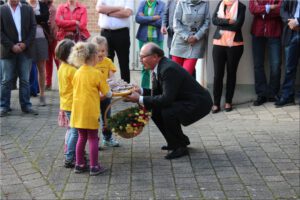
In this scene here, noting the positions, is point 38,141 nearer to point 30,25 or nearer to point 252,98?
point 30,25

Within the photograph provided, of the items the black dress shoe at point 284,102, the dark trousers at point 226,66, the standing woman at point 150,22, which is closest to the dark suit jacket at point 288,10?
the dark trousers at point 226,66

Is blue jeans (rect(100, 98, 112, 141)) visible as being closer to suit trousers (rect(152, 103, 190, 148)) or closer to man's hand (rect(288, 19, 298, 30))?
suit trousers (rect(152, 103, 190, 148))

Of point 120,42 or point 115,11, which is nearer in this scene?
point 115,11

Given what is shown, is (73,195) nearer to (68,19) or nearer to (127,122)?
(127,122)

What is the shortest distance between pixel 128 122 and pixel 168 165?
2.19 ft

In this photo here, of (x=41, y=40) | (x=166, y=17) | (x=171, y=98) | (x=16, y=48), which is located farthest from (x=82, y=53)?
(x=166, y=17)

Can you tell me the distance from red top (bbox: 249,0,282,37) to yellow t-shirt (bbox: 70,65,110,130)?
3910mm

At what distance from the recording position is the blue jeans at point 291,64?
8.21 meters

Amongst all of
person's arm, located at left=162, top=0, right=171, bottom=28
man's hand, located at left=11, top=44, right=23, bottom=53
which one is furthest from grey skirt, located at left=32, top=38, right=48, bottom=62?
person's arm, located at left=162, top=0, right=171, bottom=28

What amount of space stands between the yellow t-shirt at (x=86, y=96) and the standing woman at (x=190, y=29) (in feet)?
10.8

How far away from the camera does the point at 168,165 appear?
19.1 feet

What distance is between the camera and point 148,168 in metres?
5.72

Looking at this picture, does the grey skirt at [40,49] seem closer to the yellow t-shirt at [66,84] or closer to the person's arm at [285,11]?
the yellow t-shirt at [66,84]

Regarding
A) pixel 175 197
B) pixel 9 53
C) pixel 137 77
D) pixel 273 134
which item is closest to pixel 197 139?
pixel 273 134
